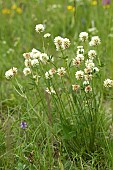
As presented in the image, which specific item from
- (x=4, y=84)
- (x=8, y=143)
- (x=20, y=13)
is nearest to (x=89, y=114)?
(x=8, y=143)

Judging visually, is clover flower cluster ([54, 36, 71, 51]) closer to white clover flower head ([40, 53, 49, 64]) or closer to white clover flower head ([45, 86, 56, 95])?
white clover flower head ([40, 53, 49, 64])

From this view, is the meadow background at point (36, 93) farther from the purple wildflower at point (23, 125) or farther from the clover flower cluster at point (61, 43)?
the clover flower cluster at point (61, 43)

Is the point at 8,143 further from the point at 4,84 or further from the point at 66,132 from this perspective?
the point at 4,84

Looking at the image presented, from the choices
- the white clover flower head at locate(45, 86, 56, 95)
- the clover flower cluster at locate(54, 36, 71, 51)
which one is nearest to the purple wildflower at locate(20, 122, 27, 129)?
the white clover flower head at locate(45, 86, 56, 95)

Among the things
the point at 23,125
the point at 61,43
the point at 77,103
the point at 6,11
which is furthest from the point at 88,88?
the point at 6,11

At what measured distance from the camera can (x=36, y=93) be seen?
260 centimetres

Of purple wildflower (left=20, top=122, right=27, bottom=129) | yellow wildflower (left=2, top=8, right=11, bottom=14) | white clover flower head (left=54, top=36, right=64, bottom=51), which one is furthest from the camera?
yellow wildflower (left=2, top=8, right=11, bottom=14)

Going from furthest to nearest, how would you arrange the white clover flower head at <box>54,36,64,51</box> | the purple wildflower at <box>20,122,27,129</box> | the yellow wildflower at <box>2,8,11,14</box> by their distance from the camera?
the yellow wildflower at <box>2,8,11,14</box> < the purple wildflower at <box>20,122,27,129</box> < the white clover flower head at <box>54,36,64,51</box>

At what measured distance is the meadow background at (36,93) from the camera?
79.0 inches

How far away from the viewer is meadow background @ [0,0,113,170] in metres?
2.01

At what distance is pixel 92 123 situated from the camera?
6.74ft

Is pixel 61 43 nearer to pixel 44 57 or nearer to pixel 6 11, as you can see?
pixel 44 57

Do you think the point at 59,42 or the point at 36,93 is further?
the point at 36,93

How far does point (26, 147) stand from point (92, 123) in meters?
0.34
